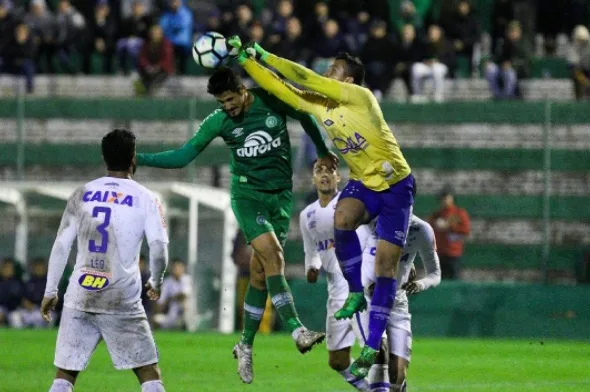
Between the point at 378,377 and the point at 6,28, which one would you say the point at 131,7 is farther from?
the point at 378,377

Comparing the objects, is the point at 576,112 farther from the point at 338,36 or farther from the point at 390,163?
the point at 390,163

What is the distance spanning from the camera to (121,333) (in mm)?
9234

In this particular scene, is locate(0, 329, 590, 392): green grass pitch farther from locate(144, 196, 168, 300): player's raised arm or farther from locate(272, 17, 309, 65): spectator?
locate(272, 17, 309, 65): spectator

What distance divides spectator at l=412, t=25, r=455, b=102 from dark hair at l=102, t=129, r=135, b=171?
638 inches

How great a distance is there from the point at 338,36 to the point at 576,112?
4512mm

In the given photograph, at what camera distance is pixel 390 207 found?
429 inches

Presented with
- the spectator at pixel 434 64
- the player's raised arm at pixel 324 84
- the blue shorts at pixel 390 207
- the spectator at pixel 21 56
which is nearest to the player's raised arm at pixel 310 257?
the blue shorts at pixel 390 207

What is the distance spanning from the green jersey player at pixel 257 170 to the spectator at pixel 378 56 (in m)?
13.3

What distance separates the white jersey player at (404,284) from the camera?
11414mm

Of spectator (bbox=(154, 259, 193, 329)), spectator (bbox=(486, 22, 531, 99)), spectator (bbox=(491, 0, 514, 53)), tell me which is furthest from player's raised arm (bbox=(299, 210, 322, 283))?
spectator (bbox=(491, 0, 514, 53))

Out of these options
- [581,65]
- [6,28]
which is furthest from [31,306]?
[581,65]

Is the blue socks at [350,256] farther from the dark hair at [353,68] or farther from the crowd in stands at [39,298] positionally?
the crowd in stands at [39,298]

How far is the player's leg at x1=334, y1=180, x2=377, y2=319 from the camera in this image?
35.8 ft

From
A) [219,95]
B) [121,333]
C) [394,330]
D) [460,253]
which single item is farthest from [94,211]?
[460,253]
